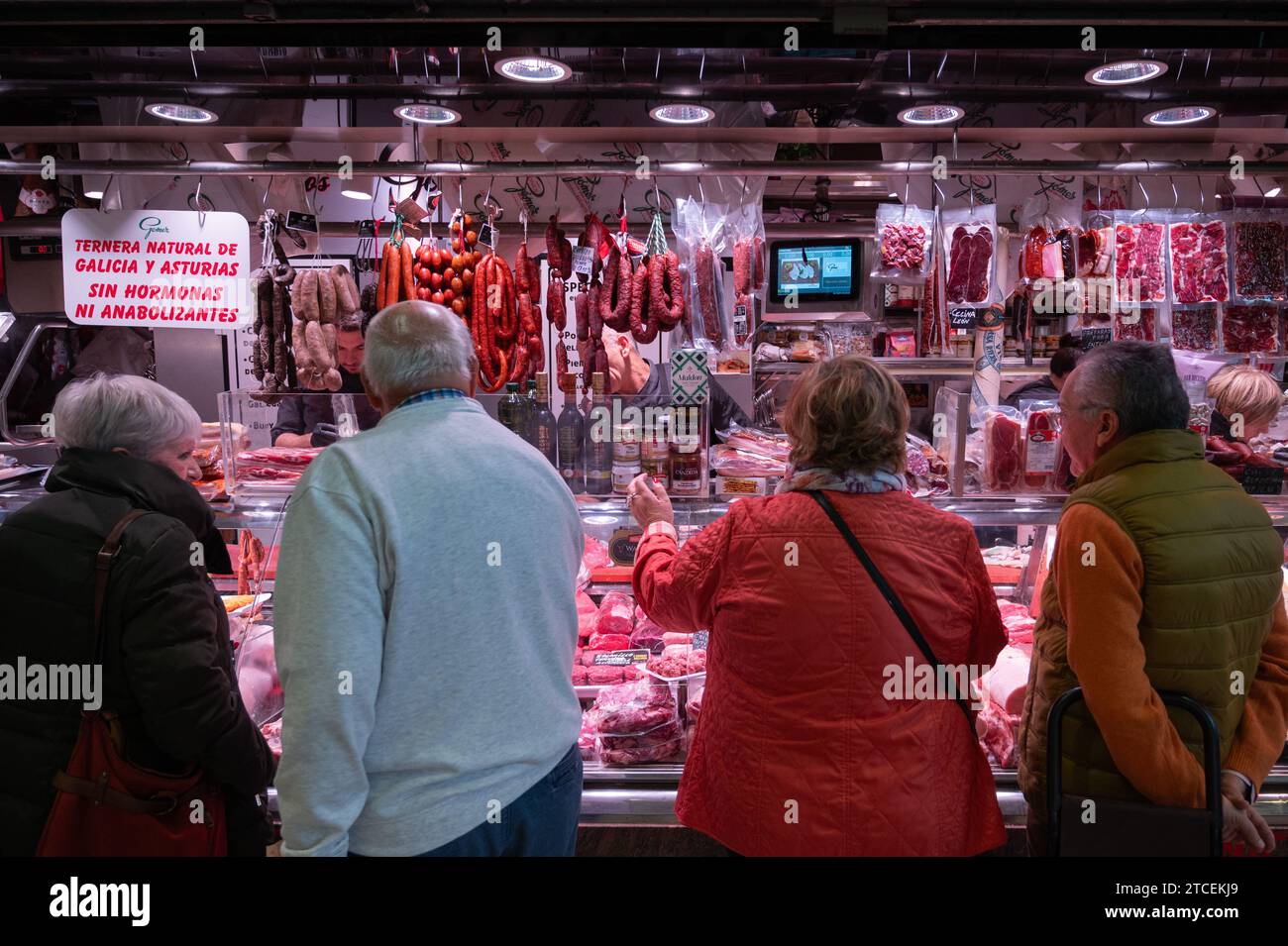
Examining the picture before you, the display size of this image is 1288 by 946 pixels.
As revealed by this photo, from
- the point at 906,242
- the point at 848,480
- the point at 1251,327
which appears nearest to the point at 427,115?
the point at 906,242

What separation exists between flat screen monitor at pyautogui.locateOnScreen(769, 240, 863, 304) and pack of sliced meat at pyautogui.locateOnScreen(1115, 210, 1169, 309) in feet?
9.46

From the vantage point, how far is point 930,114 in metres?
4.25

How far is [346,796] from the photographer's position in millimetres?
2000

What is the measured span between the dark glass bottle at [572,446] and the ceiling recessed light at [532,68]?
4.86 ft

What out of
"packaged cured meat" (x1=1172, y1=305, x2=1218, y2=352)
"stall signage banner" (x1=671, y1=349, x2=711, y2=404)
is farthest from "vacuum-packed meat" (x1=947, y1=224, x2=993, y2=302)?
"stall signage banner" (x1=671, y1=349, x2=711, y2=404)

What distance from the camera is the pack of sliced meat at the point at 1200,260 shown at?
4.09 metres

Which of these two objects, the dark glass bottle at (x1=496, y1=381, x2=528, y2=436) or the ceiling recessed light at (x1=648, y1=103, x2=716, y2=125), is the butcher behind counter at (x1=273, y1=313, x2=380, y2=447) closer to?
the dark glass bottle at (x1=496, y1=381, x2=528, y2=436)

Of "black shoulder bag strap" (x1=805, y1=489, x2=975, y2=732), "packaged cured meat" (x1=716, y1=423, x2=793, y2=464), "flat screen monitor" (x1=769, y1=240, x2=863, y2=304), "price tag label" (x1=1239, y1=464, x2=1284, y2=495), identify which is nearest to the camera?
"black shoulder bag strap" (x1=805, y1=489, x2=975, y2=732)

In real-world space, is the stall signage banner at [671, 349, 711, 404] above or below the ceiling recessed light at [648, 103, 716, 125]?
below

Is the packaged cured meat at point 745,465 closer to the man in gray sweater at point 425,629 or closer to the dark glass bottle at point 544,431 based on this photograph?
the dark glass bottle at point 544,431

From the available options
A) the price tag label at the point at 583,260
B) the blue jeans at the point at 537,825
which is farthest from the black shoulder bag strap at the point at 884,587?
the price tag label at the point at 583,260

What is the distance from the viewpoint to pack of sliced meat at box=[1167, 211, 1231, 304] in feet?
13.4

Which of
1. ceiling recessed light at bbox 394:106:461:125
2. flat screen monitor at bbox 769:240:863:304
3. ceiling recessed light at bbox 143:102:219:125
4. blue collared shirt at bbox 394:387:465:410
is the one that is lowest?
blue collared shirt at bbox 394:387:465:410
